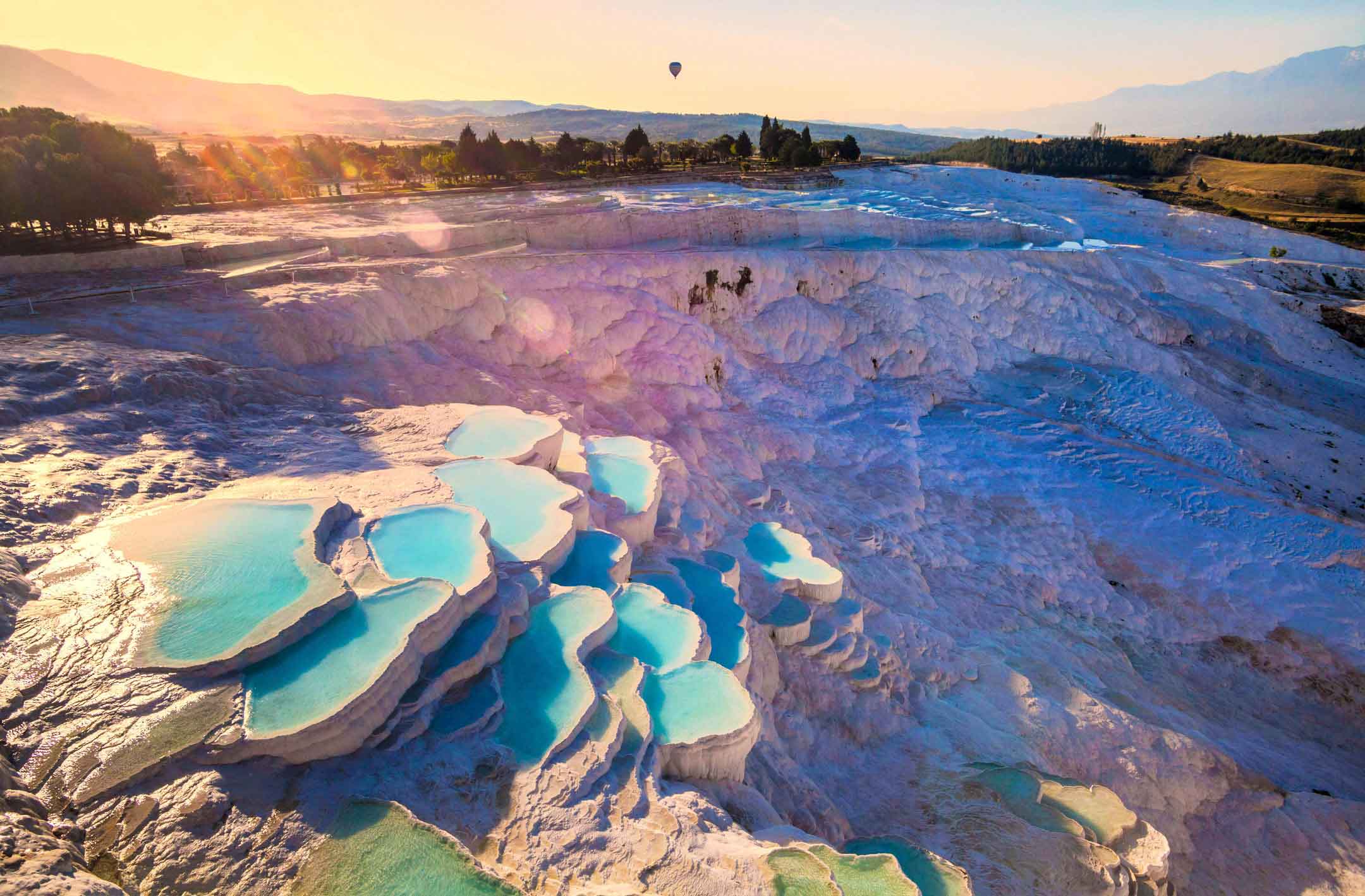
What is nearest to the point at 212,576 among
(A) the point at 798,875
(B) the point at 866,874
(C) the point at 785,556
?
(A) the point at 798,875

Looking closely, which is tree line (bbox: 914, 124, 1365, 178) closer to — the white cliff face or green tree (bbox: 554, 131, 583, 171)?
green tree (bbox: 554, 131, 583, 171)

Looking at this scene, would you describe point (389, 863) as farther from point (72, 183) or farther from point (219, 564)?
point (72, 183)

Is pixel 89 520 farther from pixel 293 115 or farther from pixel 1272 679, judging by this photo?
pixel 293 115

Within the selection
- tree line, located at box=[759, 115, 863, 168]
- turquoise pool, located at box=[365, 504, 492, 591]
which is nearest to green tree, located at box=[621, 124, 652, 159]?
tree line, located at box=[759, 115, 863, 168]

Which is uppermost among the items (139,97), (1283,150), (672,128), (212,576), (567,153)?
(139,97)

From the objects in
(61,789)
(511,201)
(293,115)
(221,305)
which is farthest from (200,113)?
(61,789)

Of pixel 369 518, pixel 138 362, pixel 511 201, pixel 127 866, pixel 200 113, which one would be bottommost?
pixel 127 866
